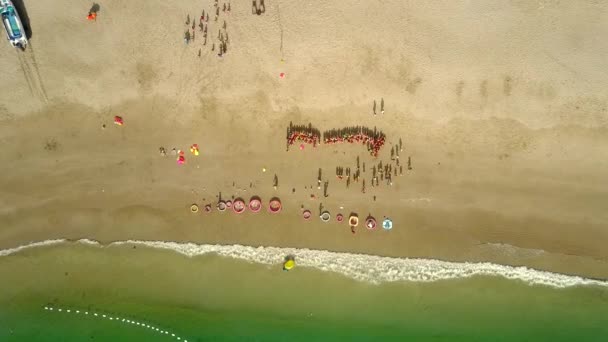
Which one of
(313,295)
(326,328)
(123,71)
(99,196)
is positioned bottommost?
(326,328)

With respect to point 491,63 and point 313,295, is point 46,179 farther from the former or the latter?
point 491,63

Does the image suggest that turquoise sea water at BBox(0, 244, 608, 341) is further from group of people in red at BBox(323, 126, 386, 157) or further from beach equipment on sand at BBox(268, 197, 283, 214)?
group of people in red at BBox(323, 126, 386, 157)

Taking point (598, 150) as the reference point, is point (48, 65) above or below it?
above

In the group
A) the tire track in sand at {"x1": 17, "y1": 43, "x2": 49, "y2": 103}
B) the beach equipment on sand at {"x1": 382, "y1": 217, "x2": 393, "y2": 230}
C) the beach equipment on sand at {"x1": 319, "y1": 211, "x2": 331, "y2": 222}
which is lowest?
the beach equipment on sand at {"x1": 382, "y1": 217, "x2": 393, "y2": 230}

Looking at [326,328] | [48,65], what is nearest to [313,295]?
[326,328]

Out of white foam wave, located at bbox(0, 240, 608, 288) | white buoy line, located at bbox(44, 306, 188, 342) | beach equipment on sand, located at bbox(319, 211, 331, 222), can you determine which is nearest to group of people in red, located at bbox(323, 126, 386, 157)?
beach equipment on sand, located at bbox(319, 211, 331, 222)

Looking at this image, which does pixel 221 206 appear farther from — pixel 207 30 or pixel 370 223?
pixel 207 30
